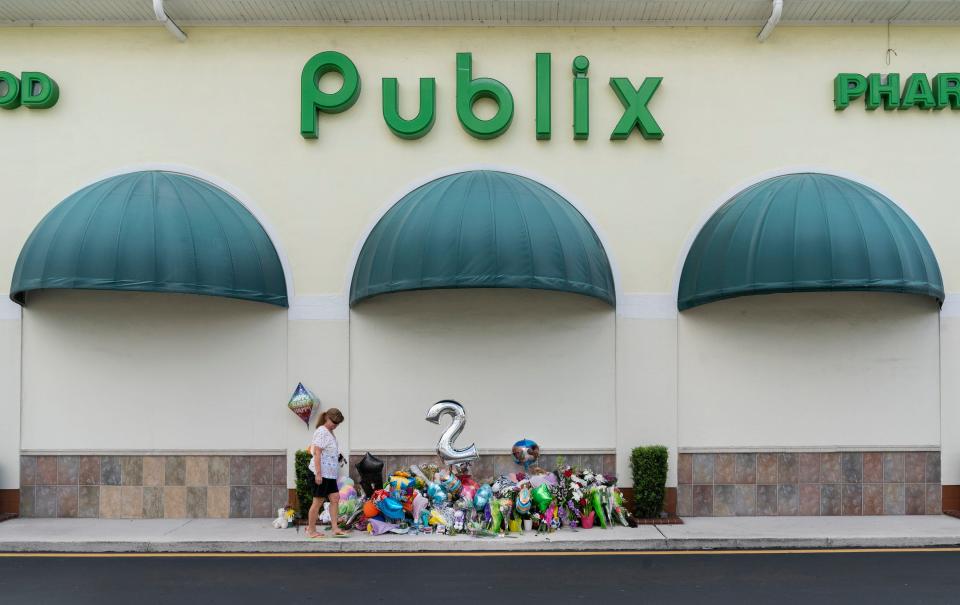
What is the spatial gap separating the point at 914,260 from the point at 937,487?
145 inches

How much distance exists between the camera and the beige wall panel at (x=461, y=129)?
10320 millimetres

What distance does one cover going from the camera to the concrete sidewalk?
28.3ft

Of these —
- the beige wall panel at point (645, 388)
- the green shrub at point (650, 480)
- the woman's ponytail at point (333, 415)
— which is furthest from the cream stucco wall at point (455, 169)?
the woman's ponytail at point (333, 415)

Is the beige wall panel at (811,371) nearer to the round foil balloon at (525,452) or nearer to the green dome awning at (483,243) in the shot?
the green dome awning at (483,243)

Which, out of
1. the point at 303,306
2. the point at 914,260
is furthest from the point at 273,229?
the point at 914,260

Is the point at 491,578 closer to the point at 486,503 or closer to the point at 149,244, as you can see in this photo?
the point at 486,503

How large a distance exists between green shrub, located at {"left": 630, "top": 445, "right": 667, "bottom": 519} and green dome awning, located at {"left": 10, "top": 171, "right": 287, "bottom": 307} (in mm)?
5810

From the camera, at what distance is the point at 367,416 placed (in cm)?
1011

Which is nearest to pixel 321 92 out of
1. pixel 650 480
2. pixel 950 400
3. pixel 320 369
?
pixel 320 369

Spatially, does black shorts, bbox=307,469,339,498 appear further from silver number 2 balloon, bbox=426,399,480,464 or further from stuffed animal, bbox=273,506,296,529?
silver number 2 balloon, bbox=426,399,480,464

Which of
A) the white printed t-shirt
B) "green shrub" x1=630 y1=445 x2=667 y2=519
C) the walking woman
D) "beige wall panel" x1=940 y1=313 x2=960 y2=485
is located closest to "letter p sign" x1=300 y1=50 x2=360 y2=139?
the walking woman

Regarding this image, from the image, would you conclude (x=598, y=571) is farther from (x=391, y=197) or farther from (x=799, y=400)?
(x=391, y=197)

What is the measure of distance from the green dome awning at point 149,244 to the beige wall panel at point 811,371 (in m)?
6.51

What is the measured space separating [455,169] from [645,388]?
437 centimetres
